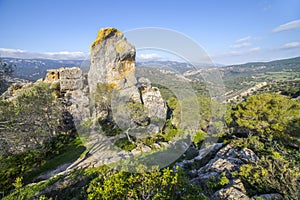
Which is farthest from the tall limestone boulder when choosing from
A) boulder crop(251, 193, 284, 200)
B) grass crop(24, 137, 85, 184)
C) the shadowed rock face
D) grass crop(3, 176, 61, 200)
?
boulder crop(251, 193, 284, 200)

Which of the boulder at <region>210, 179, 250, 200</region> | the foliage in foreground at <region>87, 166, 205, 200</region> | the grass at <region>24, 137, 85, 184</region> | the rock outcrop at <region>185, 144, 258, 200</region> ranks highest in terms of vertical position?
the foliage in foreground at <region>87, 166, 205, 200</region>

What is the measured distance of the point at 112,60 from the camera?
2433cm

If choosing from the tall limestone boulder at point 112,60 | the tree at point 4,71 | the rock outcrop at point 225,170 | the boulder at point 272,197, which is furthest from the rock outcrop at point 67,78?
the boulder at point 272,197

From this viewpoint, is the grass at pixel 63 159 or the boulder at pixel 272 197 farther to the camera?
the grass at pixel 63 159

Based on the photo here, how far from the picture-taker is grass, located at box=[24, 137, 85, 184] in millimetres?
11969

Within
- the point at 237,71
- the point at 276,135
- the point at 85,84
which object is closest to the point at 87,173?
the point at 276,135

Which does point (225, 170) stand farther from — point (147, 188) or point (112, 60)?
Result: point (112, 60)

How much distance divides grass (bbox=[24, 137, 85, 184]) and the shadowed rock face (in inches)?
384

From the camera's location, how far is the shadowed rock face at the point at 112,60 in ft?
80.0

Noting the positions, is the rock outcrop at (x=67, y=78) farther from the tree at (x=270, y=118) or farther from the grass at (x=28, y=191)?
the tree at (x=270, y=118)

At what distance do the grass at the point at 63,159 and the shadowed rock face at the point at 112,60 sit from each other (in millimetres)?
9753

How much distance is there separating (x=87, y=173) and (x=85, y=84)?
1824cm

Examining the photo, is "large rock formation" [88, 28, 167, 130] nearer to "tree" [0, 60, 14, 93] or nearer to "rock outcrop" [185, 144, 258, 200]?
"rock outcrop" [185, 144, 258, 200]

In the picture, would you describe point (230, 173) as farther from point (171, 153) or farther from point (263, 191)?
point (171, 153)
